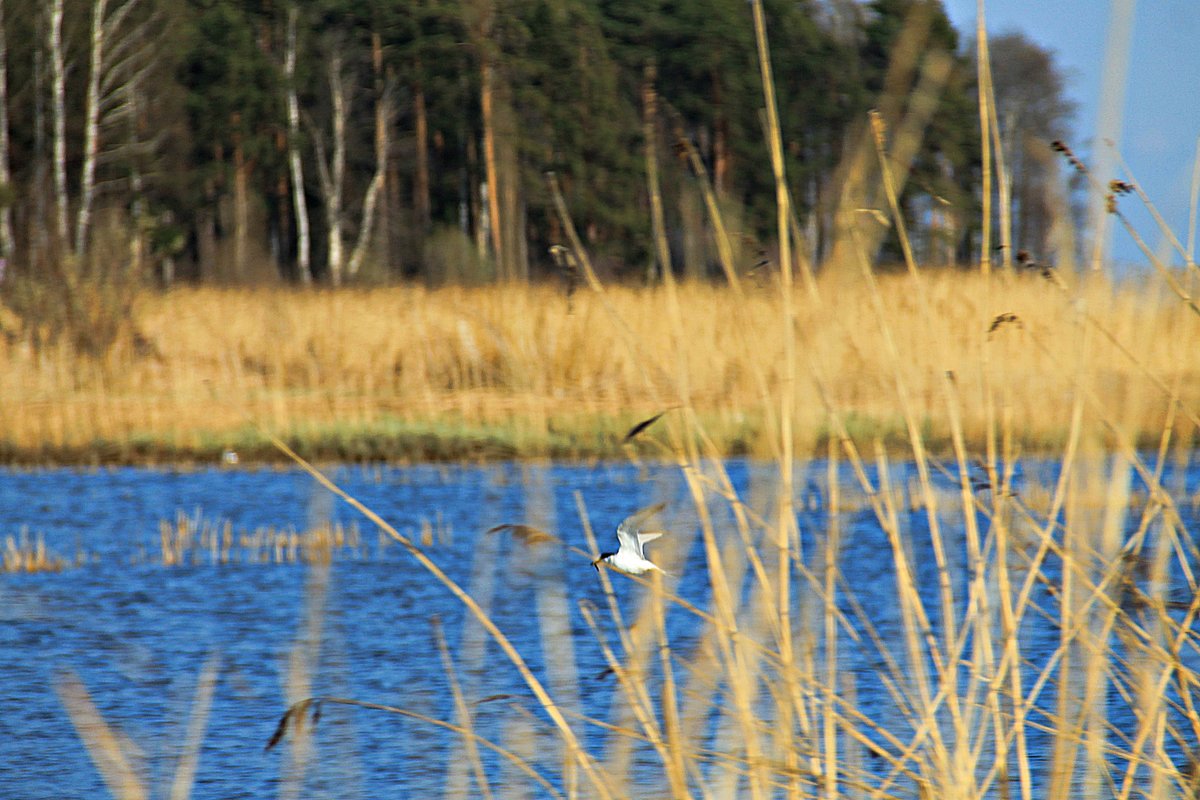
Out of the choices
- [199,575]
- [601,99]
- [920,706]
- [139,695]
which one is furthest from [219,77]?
[920,706]

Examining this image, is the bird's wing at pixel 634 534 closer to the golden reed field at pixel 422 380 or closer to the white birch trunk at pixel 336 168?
the golden reed field at pixel 422 380

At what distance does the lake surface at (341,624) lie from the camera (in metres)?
3.77

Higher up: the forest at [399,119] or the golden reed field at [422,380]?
the forest at [399,119]

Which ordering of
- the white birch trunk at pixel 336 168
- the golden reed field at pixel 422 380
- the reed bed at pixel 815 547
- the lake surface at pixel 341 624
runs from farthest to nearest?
the white birch trunk at pixel 336 168
the golden reed field at pixel 422 380
the lake surface at pixel 341 624
the reed bed at pixel 815 547

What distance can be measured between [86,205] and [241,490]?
44.2 ft

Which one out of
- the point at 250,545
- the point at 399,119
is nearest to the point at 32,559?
the point at 250,545

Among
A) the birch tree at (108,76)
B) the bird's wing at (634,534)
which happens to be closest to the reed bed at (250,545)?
the bird's wing at (634,534)

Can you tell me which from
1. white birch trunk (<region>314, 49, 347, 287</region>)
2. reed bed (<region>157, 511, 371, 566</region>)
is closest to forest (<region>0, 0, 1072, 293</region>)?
white birch trunk (<region>314, 49, 347, 287</region>)

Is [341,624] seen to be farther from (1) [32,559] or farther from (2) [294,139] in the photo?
(2) [294,139]

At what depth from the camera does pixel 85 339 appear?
1347 cm

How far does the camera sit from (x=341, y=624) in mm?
5496

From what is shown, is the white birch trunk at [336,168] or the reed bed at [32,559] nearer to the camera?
the reed bed at [32,559]

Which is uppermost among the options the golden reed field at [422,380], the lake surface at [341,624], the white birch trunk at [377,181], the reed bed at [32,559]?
the white birch trunk at [377,181]

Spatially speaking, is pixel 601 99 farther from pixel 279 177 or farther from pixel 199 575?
pixel 199 575
